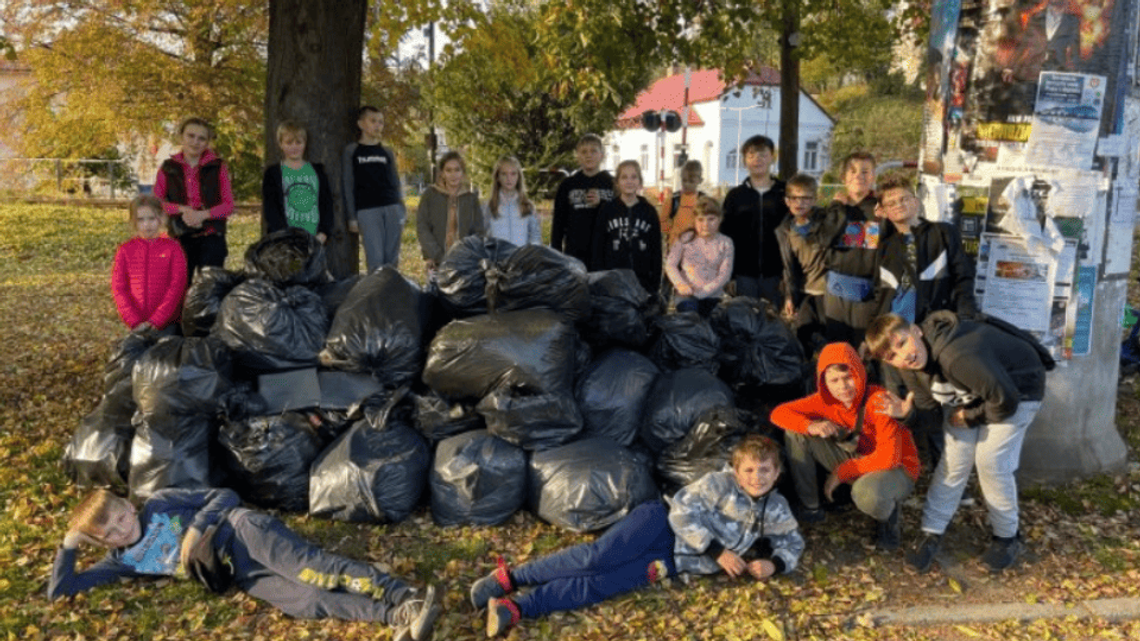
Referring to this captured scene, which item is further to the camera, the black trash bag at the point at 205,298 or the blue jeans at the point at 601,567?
the black trash bag at the point at 205,298

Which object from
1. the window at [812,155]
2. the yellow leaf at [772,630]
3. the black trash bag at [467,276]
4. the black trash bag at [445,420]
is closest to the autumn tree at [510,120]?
the black trash bag at [467,276]

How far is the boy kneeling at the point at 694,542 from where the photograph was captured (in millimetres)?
3625

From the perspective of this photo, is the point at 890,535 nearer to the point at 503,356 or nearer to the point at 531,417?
the point at 531,417

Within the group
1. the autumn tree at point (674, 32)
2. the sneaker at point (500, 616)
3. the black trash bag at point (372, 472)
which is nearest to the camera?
the sneaker at point (500, 616)

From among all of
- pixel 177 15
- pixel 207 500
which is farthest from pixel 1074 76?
pixel 177 15

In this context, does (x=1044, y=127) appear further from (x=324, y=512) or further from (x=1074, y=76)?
(x=324, y=512)

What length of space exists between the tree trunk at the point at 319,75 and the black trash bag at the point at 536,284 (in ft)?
7.46

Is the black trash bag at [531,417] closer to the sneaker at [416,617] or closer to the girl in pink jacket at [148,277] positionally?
the sneaker at [416,617]

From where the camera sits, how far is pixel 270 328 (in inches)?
175

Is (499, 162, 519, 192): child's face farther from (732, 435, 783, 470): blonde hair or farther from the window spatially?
the window

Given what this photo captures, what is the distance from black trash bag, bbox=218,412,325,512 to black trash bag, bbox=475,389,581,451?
852 millimetres

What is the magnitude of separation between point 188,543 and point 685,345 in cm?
243

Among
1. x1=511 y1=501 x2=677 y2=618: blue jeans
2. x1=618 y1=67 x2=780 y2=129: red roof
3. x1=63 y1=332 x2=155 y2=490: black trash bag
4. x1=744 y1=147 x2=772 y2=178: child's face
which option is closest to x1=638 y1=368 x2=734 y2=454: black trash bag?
x1=511 y1=501 x2=677 y2=618: blue jeans

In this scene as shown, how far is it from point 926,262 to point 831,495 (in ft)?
4.01
